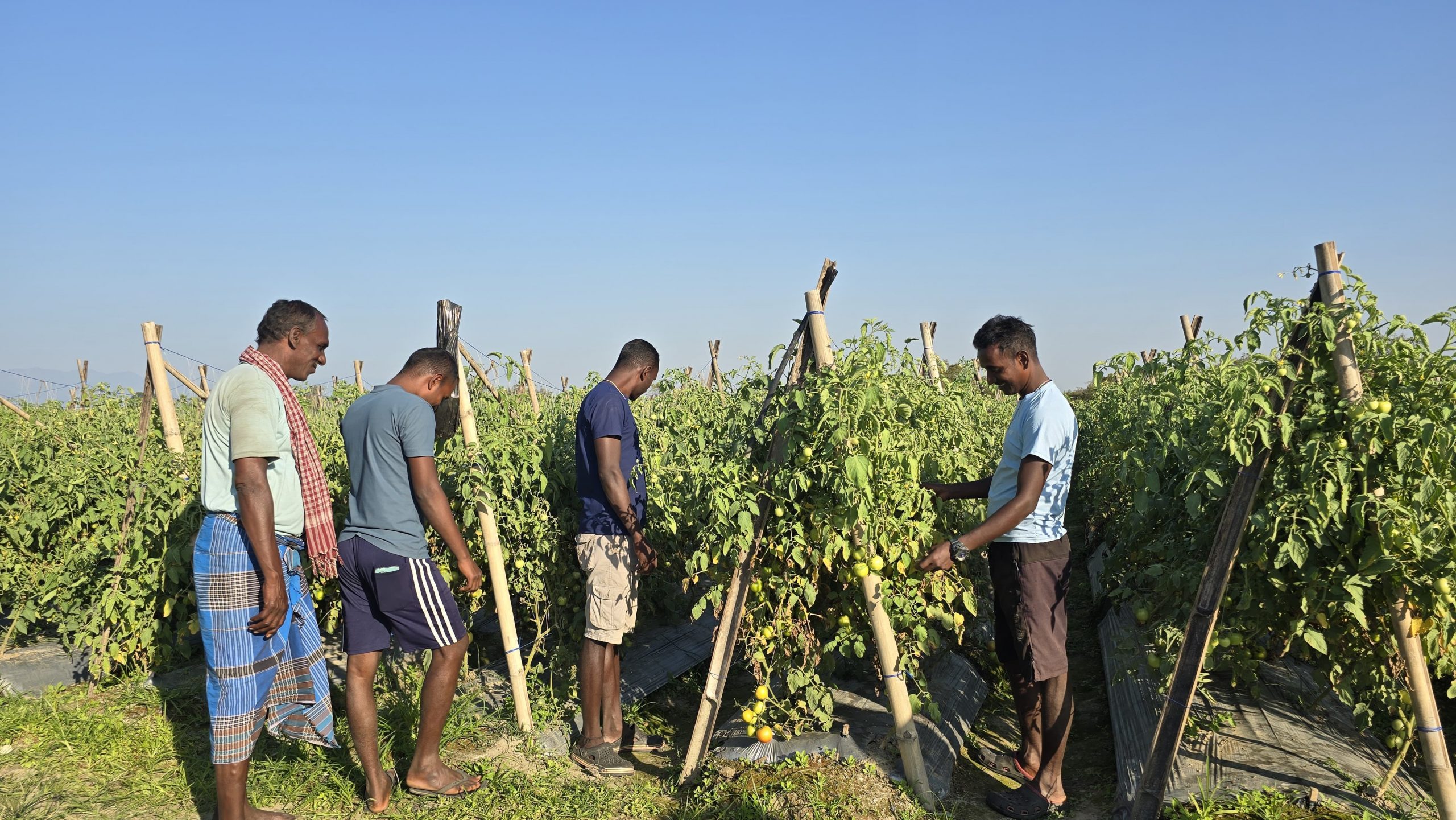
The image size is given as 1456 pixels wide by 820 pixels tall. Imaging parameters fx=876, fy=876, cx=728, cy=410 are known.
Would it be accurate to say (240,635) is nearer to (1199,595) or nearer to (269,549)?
(269,549)

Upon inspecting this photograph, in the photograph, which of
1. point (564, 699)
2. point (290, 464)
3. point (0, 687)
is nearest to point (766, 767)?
point (564, 699)

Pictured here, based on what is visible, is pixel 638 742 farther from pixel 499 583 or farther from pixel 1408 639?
pixel 1408 639

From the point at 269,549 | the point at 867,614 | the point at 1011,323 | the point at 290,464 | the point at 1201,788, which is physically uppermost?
the point at 1011,323

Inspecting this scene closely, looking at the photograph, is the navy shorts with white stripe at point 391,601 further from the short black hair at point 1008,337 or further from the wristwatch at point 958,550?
the short black hair at point 1008,337

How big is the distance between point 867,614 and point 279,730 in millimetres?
2324

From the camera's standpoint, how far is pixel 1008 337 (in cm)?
333

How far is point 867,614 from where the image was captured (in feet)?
11.4

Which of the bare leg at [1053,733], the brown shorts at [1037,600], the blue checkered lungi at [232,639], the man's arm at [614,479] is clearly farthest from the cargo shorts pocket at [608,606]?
the bare leg at [1053,733]

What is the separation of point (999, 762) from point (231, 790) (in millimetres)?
3039

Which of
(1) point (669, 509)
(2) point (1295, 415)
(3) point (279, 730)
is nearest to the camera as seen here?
(2) point (1295, 415)

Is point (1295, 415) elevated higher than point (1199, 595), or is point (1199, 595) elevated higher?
point (1295, 415)

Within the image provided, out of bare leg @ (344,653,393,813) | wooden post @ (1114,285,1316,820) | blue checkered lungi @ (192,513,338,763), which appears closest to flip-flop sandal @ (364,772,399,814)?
bare leg @ (344,653,393,813)

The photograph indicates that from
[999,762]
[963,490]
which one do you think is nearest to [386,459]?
[963,490]

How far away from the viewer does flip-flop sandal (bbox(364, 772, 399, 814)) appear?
11.4 ft
